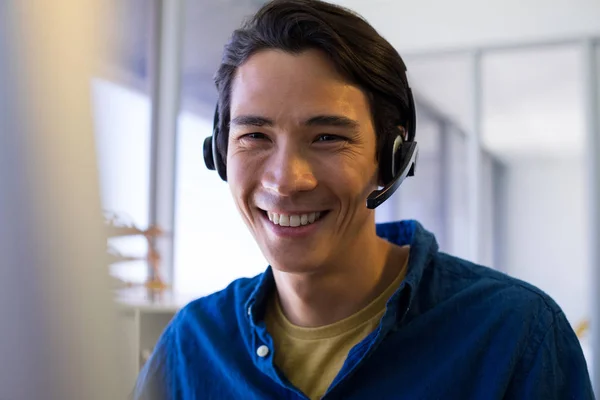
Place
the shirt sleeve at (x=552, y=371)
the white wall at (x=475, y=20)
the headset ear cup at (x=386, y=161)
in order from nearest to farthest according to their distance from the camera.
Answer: the shirt sleeve at (x=552, y=371), the headset ear cup at (x=386, y=161), the white wall at (x=475, y=20)

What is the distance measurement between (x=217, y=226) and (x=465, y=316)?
2.63m

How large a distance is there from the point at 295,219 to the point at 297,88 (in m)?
0.20

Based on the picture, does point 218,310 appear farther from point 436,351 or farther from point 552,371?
point 552,371

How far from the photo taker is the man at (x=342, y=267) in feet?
2.97

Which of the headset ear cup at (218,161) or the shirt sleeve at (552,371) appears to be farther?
the headset ear cup at (218,161)

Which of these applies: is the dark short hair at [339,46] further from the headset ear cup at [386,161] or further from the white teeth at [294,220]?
the white teeth at [294,220]

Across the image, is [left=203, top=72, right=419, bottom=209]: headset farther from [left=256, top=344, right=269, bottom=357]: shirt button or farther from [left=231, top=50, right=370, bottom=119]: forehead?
[left=256, top=344, right=269, bottom=357]: shirt button

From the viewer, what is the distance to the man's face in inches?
35.6

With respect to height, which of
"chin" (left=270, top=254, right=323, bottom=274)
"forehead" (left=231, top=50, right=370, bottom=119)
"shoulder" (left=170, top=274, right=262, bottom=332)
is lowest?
"shoulder" (left=170, top=274, right=262, bottom=332)

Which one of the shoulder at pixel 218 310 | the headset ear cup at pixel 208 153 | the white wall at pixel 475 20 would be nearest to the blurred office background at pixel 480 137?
the white wall at pixel 475 20

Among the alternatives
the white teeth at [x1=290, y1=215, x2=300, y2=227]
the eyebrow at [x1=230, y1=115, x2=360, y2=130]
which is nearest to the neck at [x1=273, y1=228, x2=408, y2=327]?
the white teeth at [x1=290, y1=215, x2=300, y2=227]

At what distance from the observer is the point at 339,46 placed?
0.91m

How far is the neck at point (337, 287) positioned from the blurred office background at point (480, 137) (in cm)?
228

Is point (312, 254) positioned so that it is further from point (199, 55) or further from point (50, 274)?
point (199, 55)
